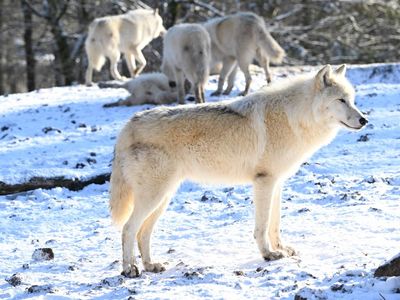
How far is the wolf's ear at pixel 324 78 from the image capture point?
577 cm

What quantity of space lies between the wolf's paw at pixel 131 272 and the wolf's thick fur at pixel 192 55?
693 cm

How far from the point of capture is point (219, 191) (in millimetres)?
8102

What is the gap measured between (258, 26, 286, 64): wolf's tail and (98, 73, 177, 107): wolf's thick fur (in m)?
1.98

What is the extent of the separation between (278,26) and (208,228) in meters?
14.9

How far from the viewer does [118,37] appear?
16469mm

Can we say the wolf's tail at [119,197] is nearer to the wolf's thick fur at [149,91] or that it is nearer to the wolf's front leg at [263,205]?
the wolf's front leg at [263,205]

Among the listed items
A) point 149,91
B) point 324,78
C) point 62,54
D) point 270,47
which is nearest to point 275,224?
point 324,78

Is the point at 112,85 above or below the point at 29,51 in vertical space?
above

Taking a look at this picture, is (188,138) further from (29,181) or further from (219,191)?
(29,181)

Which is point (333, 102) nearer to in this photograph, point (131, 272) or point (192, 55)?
point (131, 272)

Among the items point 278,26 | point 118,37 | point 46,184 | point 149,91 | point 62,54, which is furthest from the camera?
point 62,54

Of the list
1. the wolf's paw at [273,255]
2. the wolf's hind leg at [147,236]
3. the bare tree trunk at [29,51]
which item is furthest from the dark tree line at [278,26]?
the wolf's paw at [273,255]

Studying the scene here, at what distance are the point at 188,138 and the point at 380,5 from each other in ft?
62.8

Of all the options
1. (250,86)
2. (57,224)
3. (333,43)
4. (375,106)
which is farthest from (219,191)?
(333,43)
